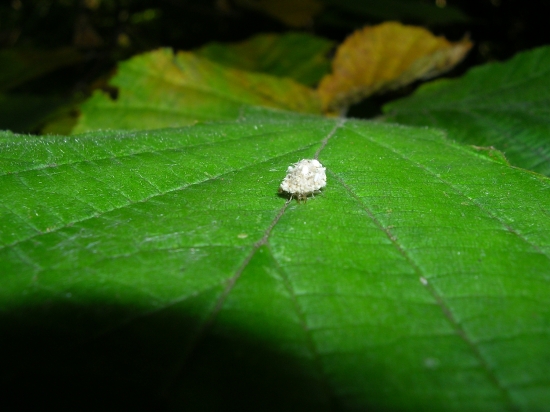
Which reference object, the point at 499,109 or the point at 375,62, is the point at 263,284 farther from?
the point at 375,62

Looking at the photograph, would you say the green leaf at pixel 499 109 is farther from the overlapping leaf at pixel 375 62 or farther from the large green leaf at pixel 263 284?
the large green leaf at pixel 263 284

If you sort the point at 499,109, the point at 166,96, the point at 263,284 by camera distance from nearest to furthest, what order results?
1. the point at 263,284
2. the point at 499,109
3. the point at 166,96

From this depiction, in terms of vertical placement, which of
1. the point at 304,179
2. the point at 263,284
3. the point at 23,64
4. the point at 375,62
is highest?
the point at 375,62

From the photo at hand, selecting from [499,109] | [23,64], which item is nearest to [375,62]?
[499,109]

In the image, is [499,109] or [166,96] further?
[166,96]

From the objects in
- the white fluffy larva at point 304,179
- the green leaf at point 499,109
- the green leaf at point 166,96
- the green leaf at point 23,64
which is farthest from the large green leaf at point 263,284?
the green leaf at point 23,64

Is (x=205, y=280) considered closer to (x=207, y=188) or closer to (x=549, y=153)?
(x=207, y=188)

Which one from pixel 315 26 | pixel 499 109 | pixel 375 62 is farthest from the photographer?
pixel 315 26
